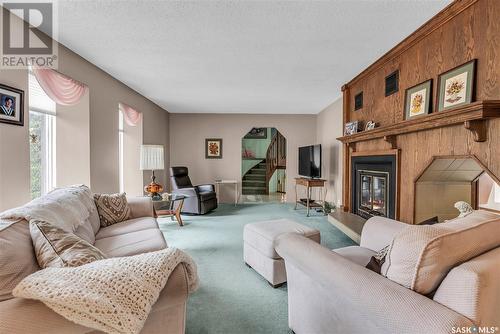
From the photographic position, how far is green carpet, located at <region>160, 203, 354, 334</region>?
1625 mm

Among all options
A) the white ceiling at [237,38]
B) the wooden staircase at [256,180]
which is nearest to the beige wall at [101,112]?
the white ceiling at [237,38]

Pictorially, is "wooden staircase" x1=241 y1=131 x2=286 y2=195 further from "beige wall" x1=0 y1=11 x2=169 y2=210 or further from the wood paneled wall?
the wood paneled wall

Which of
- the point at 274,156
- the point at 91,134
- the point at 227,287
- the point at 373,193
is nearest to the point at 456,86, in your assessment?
the point at 373,193

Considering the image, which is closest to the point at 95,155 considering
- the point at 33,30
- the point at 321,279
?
the point at 33,30

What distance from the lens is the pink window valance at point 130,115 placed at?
13.5 ft

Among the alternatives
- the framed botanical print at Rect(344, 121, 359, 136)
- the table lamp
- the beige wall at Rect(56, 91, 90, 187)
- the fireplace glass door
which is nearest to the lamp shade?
the table lamp

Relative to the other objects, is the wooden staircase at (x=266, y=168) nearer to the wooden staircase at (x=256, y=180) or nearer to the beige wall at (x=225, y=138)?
the wooden staircase at (x=256, y=180)

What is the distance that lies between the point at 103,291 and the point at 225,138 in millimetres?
5725

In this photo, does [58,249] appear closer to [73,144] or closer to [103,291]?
[103,291]

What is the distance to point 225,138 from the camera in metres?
6.41

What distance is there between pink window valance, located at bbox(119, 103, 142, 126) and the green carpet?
6.20 feet

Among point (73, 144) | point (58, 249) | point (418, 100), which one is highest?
point (418, 100)

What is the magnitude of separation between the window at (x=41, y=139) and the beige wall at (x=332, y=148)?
4575 mm

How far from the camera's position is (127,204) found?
275 cm
